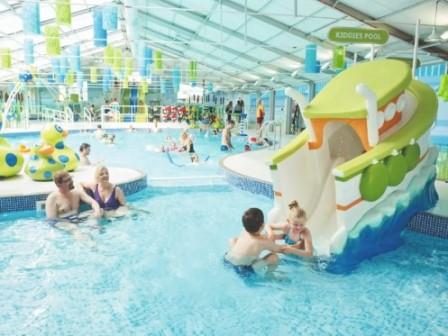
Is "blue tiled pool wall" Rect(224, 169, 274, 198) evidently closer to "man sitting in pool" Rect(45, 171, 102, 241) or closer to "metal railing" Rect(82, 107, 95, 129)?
"man sitting in pool" Rect(45, 171, 102, 241)

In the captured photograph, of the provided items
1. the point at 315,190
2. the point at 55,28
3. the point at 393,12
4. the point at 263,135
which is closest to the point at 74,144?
the point at 263,135

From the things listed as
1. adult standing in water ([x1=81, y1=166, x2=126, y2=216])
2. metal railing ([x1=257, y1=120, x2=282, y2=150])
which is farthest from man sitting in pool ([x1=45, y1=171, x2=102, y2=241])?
metal railing ([x1=257, y1=120, x2=282, y2=150])

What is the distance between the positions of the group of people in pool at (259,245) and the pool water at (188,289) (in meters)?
0.13

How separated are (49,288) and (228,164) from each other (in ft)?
16.3

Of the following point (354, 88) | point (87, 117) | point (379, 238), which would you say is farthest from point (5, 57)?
point (87, 117)

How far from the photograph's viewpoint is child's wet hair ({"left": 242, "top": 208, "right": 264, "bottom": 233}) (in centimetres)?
329

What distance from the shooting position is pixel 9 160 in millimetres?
5996

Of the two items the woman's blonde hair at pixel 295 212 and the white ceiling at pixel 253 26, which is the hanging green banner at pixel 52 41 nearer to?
the white ceiling at pixel 253 26

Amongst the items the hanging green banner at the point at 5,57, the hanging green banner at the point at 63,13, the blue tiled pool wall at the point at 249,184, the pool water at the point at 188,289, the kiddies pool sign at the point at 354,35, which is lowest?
the pool water at the point at 188,289

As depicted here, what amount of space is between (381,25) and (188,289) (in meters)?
8.89

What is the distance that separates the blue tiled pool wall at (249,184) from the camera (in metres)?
6.35

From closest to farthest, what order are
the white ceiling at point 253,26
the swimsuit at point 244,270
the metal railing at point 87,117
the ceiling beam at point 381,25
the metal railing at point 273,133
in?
the swimsuit at point 244,270 < the white ceiling at point 253,26 < the ceiling beam at point 381,25 < the metal railing at point 273,133 < the metal railing at point 87,117

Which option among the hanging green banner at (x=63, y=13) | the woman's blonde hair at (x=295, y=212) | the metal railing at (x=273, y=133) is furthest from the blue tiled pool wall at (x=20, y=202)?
the metal railing at (x=273, y=133)

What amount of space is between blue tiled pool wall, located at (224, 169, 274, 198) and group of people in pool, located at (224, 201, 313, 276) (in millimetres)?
2454
